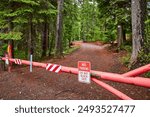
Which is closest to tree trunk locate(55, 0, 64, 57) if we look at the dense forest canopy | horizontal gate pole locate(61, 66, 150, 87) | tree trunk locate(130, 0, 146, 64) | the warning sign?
the dense forest canopy

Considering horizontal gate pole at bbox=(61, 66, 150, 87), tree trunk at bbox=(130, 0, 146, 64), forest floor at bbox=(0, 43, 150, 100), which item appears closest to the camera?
horizontal gate pole at bbox=(61, 66, 150, 87)

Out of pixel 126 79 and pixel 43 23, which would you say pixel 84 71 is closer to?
pixel 126 79

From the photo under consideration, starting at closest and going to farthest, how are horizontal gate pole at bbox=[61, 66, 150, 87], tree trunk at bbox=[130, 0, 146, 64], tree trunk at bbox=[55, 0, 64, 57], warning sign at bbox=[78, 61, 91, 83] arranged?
horizontal gate pole at bbox=[61, 66, 150, 87]
warning sign at bbox=[78, 61, 91, 83]
tree trunk at bbox=[130, 0, 146, 64]
tree trunk at bbox=[55, 0, 64, 57]

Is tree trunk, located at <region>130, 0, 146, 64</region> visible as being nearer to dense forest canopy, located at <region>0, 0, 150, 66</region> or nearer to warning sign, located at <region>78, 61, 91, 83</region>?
dense forest canopy, located at <region>0, 0, 150, 66</region>

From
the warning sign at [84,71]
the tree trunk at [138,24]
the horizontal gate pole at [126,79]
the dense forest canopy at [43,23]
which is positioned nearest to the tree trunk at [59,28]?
the dense forest canopy at [43,23]

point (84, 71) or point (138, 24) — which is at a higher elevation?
point (138, 24)

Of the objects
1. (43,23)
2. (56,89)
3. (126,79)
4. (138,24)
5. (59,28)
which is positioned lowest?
(56,89)

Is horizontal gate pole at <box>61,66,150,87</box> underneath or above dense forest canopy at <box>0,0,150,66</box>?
underneath

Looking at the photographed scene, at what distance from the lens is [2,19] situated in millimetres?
13141

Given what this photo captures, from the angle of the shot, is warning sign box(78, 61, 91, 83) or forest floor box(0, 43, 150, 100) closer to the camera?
warning sign box(78, 61, 91, 83)

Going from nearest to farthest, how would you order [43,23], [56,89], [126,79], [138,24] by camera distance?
[126,79] < [56,89] < [138,24] < [43,23]

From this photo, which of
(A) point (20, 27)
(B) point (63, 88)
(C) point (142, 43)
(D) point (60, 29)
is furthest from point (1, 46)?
(C) point (142, 43)

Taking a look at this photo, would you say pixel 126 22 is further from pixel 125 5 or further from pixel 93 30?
pixel 93 30

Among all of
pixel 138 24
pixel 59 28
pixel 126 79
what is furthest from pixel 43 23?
pixel 126 79
